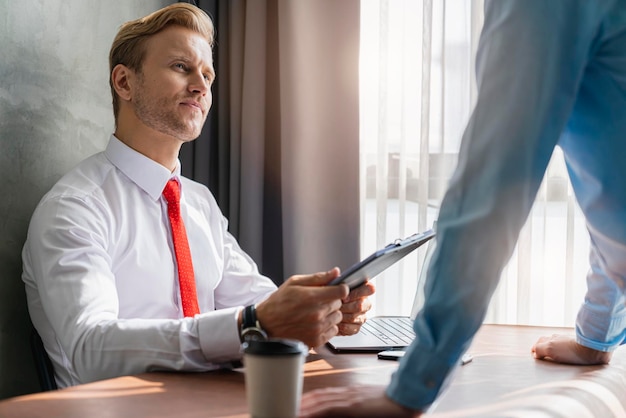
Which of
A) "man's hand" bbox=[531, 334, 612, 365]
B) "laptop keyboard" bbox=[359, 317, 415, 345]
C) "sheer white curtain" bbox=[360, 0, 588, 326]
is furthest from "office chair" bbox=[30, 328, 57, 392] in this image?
"sheer white curtain" bbox=[360, 0, 588, 326]

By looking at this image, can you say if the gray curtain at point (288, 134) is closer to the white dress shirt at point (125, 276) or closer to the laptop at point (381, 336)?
the white dress shirt at point (125, 276)

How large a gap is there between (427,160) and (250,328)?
1.33 meters

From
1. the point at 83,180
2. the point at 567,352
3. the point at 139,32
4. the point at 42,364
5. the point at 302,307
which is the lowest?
the point at 42,364

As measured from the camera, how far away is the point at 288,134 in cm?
264

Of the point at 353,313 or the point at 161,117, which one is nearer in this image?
the point at 353,313

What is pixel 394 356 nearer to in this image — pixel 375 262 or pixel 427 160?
pixel 375 262

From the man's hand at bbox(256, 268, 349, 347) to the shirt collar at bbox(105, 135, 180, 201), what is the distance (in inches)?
24.9

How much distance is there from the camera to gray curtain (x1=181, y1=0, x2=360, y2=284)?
2605 mm

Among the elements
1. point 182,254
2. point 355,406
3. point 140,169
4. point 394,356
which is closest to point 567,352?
point 394,356

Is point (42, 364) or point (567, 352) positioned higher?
point (567, 352)

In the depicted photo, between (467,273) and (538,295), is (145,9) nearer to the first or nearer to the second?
(538,295)

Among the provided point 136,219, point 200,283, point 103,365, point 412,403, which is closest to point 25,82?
point 136,219

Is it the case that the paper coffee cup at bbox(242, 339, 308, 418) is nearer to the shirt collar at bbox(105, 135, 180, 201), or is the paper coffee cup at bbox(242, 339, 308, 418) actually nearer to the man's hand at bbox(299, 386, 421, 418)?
the man's hand at bbox(299, 386, 421, 418)

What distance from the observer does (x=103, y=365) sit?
1.43 metres
